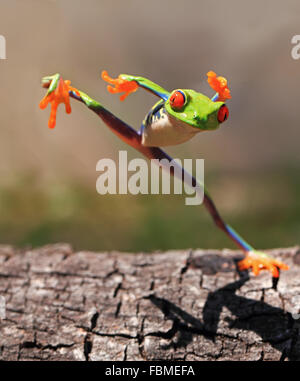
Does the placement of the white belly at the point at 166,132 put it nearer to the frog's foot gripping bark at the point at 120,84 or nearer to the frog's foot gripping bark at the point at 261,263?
the frog's foot gripping bark at the point at 120,84

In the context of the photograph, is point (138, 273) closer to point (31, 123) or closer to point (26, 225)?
point (26, 225)

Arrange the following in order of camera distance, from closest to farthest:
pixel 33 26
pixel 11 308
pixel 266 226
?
pixel 11 308
pixel 266 226
pixel 33 26

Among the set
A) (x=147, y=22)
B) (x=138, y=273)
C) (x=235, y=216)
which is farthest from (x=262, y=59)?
(x=138, y=273)

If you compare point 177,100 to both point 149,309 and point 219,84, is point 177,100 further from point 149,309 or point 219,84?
point 149,309

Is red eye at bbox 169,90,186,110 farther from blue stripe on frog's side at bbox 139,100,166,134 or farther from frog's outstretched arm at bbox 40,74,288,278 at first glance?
frog's outstretched arm at bbox 40,74,288,278

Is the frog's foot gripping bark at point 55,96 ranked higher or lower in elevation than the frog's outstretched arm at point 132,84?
lower

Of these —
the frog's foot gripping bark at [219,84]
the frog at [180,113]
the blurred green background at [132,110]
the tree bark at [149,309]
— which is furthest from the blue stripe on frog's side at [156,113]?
the blurred green background at [132,110]
